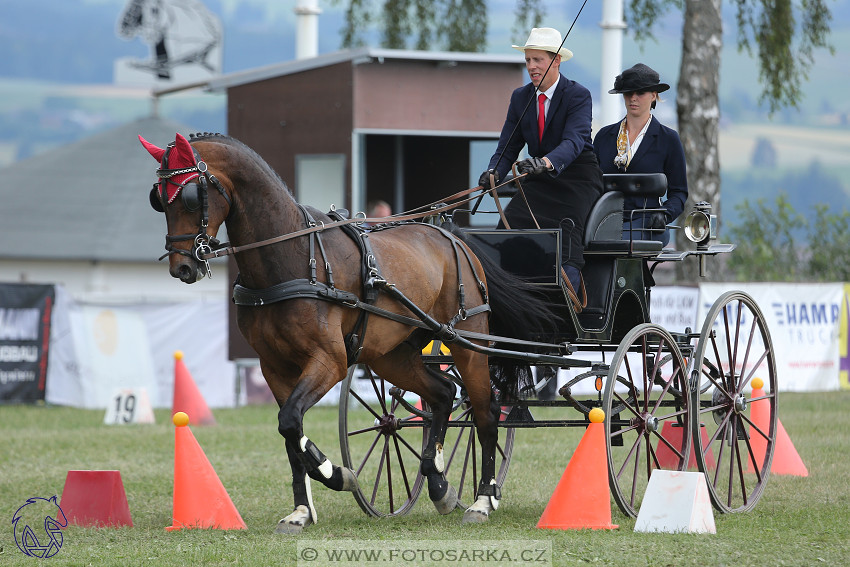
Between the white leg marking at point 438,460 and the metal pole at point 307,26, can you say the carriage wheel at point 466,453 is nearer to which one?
the white leg marking at point 438,460

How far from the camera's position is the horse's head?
5.87 meters

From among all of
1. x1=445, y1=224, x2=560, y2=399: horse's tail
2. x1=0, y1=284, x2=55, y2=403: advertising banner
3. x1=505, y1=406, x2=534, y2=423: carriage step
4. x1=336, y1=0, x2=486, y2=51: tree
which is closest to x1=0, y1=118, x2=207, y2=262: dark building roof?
x1=336, y1=0, x2=486, y2=51: tree

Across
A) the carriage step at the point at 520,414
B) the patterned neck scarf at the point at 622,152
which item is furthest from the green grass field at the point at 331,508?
the patterned neck scarf at the point at 622,152

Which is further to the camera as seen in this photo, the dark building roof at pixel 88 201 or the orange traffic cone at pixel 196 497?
the dark building roof at pixel 88 201

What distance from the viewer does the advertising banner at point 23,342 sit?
15.8 metres

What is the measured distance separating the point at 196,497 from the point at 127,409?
280 inches

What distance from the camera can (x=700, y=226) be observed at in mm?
7531

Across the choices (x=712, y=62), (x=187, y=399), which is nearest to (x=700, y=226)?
(x=187, y=399)

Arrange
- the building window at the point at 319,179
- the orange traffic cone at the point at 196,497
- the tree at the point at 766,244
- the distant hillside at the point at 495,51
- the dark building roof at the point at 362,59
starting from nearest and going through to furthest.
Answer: the orange traffic cone at the point at 196,497 → the dark building roof at the point at 362,59 → the building window at the point at 319,179 → the tree at the point at 766,244 → the distant hillside at the point at 495,51

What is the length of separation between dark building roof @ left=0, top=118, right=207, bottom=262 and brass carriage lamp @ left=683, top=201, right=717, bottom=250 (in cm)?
2438

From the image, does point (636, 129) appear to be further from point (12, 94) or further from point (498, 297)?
point (12, 94)

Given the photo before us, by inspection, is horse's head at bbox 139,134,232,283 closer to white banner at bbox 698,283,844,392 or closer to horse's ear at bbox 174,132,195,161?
horse's ear at bbox 174,132,195,161

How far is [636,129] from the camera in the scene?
26.3 ft

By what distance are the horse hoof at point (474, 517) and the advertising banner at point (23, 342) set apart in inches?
409
